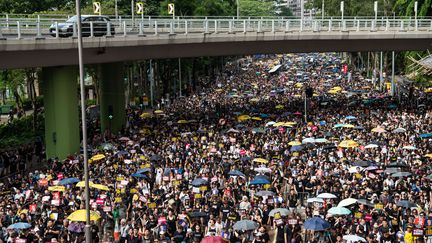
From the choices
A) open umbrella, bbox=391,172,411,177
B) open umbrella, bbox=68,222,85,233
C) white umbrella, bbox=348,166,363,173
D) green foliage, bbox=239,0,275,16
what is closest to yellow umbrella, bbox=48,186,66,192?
open umbrella, bbox=68,222,85,233

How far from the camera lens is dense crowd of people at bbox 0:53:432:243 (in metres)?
19.0

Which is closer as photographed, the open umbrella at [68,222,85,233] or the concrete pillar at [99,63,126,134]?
the open umbrella at [68,222,85,233]

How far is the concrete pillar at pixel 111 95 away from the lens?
147 feet

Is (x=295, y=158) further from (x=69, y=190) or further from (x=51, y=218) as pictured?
(x=51, y=218)

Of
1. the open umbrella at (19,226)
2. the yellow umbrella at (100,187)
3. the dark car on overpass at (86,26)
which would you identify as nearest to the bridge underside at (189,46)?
the dark car on overpass at (86,26)

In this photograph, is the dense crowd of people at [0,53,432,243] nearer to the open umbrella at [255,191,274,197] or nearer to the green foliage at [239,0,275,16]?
the open umbrella at [255,191,274,197]

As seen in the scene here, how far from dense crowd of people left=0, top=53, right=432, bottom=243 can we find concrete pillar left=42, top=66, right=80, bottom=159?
5.82 ft

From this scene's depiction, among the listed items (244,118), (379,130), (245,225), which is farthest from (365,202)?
(244,118)

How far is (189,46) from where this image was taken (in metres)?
43.7

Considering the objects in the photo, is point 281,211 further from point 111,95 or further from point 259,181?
point 111,95

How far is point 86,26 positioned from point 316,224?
69.3 ft

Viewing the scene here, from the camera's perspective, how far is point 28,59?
33031 mm

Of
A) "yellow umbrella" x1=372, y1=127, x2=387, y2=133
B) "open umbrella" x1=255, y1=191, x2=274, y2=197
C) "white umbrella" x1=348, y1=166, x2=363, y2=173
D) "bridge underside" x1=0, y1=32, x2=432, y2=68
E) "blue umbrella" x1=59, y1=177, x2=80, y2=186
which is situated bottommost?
"yellow umbrella" x1=372, y1=127, x2=387, y2=133

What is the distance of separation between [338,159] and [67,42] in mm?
13844
